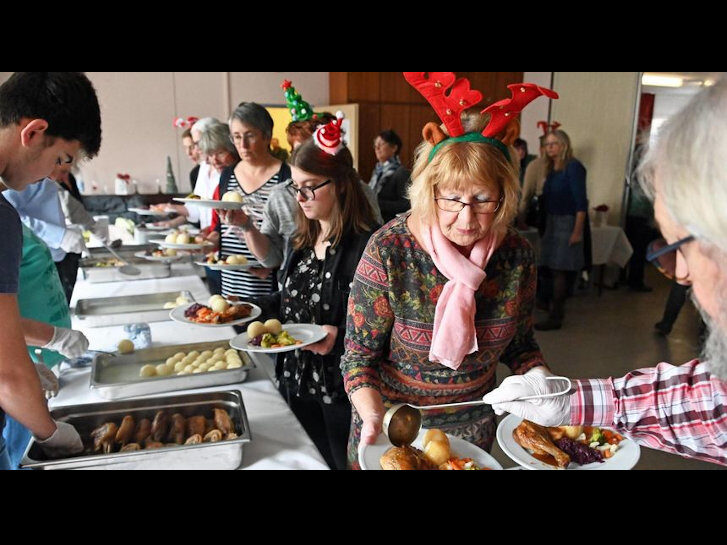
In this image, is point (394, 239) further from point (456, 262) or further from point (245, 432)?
point (245, 432)

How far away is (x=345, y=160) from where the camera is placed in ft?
4.63

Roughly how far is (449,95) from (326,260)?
56 cm

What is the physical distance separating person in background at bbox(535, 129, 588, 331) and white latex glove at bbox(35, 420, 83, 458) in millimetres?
3172

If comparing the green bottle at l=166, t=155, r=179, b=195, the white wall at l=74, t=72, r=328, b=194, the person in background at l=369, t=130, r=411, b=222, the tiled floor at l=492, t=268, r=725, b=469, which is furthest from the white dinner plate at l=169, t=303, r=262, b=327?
the white wall at l=74, t=72, r=328, b=194

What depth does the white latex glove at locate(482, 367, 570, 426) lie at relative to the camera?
2.82 ft

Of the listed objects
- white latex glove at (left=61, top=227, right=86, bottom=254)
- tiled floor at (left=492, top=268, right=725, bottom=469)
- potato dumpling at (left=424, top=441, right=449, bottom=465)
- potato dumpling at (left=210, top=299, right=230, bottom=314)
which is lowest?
tiled floor at (left=492, top=268, right=725, bottom=469)

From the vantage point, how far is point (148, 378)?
123 centimetres

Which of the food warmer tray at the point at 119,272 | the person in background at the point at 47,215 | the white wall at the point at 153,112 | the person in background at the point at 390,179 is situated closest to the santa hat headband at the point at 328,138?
the person in background at the point at 47,215

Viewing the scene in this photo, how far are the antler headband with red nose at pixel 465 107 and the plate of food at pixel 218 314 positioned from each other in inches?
35.4

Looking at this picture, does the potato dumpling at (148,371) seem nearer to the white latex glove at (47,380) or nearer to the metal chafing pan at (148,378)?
the metal chafing pan at (148,378)

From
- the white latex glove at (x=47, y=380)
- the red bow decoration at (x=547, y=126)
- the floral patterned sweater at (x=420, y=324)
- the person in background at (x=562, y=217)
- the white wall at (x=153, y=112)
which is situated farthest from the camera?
the white wall at (x=153, y=112)

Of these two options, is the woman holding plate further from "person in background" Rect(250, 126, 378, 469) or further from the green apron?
the green apron

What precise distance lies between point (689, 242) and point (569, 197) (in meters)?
3.23

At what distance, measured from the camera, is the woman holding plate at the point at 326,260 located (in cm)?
133
